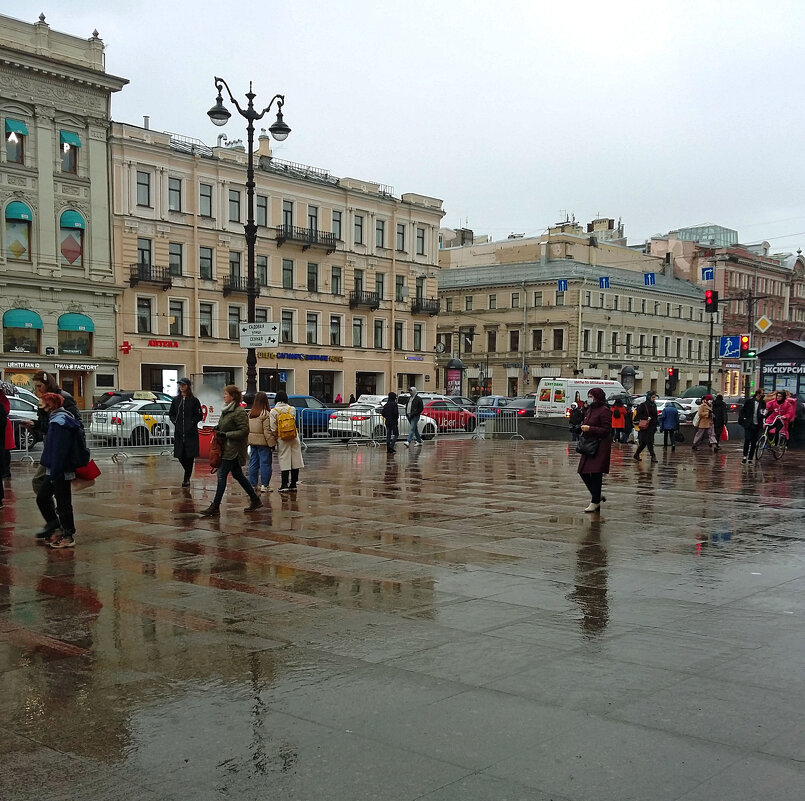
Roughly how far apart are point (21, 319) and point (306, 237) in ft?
59.2

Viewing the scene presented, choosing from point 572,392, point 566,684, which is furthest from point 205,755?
point 572,392

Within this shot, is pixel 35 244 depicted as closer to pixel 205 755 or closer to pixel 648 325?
pixel 205 755

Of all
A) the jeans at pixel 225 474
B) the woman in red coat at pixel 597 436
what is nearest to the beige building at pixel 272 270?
the jeans at pixel 225 474

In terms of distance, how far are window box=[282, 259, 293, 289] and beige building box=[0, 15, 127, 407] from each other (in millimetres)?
11437

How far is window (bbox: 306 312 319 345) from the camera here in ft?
181

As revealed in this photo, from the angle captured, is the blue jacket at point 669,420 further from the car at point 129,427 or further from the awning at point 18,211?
the awning at point 18,211

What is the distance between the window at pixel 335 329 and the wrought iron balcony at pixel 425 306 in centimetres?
646

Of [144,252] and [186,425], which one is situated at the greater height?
[144,252]

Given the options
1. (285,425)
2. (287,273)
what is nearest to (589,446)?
(285,425)

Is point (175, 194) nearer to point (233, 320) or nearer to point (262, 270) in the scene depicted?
point (262, 270)

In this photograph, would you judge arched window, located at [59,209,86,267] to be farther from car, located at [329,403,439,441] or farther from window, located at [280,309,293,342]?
car, located at [329,403,439,441]

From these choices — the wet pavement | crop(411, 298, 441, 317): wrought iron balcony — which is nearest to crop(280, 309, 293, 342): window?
crop(411, 298, 441, 317): wrought iron balcony

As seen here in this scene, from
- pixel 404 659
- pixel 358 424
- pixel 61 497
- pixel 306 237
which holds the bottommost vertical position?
pixel 404 659

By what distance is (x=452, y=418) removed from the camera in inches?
1296
